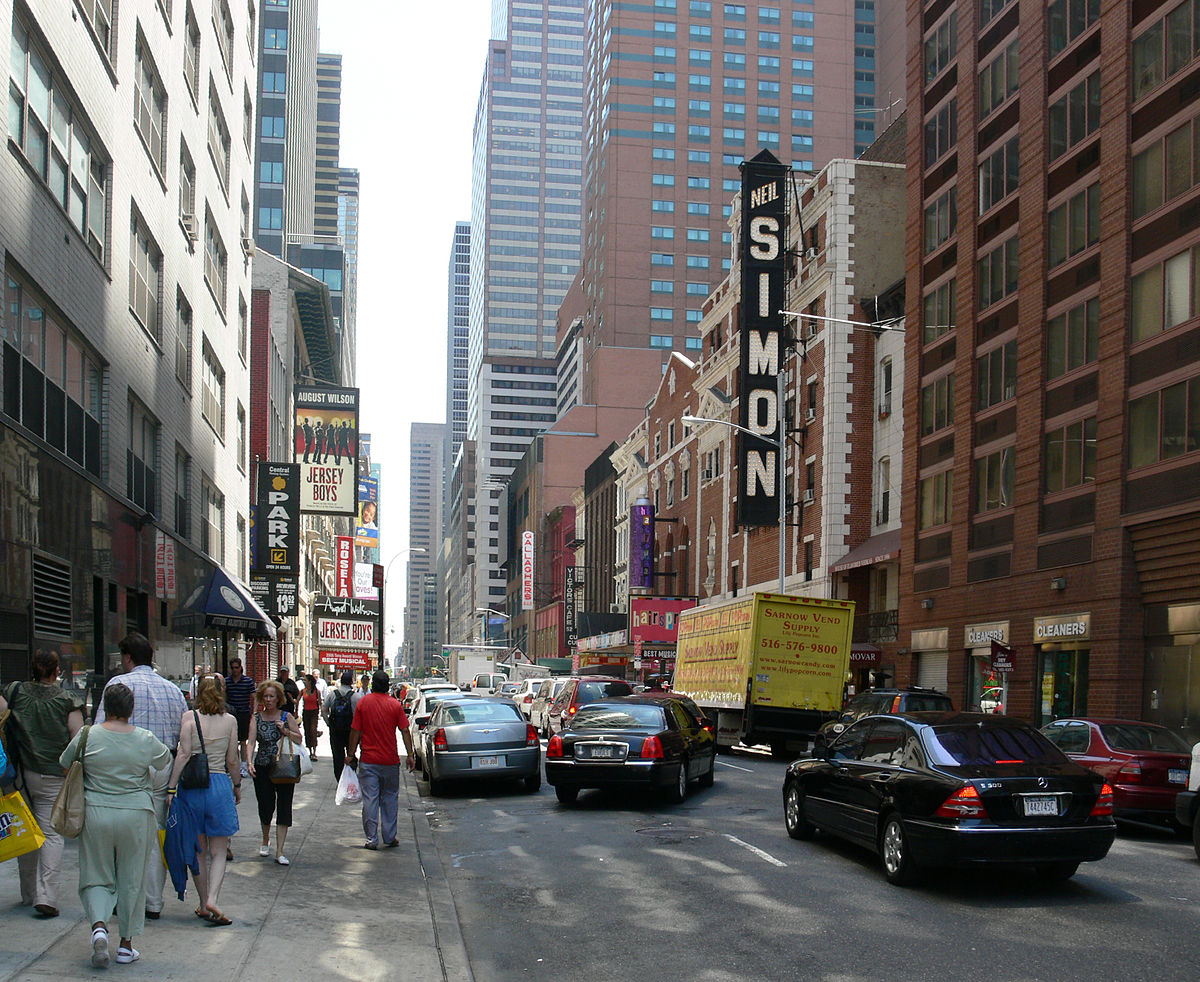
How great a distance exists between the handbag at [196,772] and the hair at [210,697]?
811mm

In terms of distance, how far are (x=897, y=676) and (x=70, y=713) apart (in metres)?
34.4

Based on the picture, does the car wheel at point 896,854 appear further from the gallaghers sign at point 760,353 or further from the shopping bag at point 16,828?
the gallaghers sign at point 760,353

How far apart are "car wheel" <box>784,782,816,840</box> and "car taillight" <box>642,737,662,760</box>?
3139 mm

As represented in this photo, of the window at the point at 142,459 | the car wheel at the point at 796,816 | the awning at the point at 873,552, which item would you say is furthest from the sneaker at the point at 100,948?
the awning at the point at 873,552

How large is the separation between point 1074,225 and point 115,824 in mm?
27945

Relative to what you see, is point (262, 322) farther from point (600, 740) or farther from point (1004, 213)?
point (600, 740)

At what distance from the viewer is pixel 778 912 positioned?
9.83 meters

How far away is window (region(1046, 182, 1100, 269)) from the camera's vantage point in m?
29.0

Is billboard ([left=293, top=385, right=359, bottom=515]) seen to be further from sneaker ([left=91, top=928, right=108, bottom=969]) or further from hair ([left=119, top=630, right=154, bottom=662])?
sneaker ([left=91, top=928, right=108, bottom=969])

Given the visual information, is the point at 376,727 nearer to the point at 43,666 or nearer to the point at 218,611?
the point at 43,666

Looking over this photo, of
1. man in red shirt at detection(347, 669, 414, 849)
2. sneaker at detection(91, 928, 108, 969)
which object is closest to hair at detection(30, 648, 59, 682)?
sneaker at detection(91, 928, 108, 969)

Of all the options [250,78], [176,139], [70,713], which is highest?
[250,78]

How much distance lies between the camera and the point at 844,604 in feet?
87.7

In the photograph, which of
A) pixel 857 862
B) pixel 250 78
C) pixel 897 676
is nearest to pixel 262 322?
pixel 250 78
